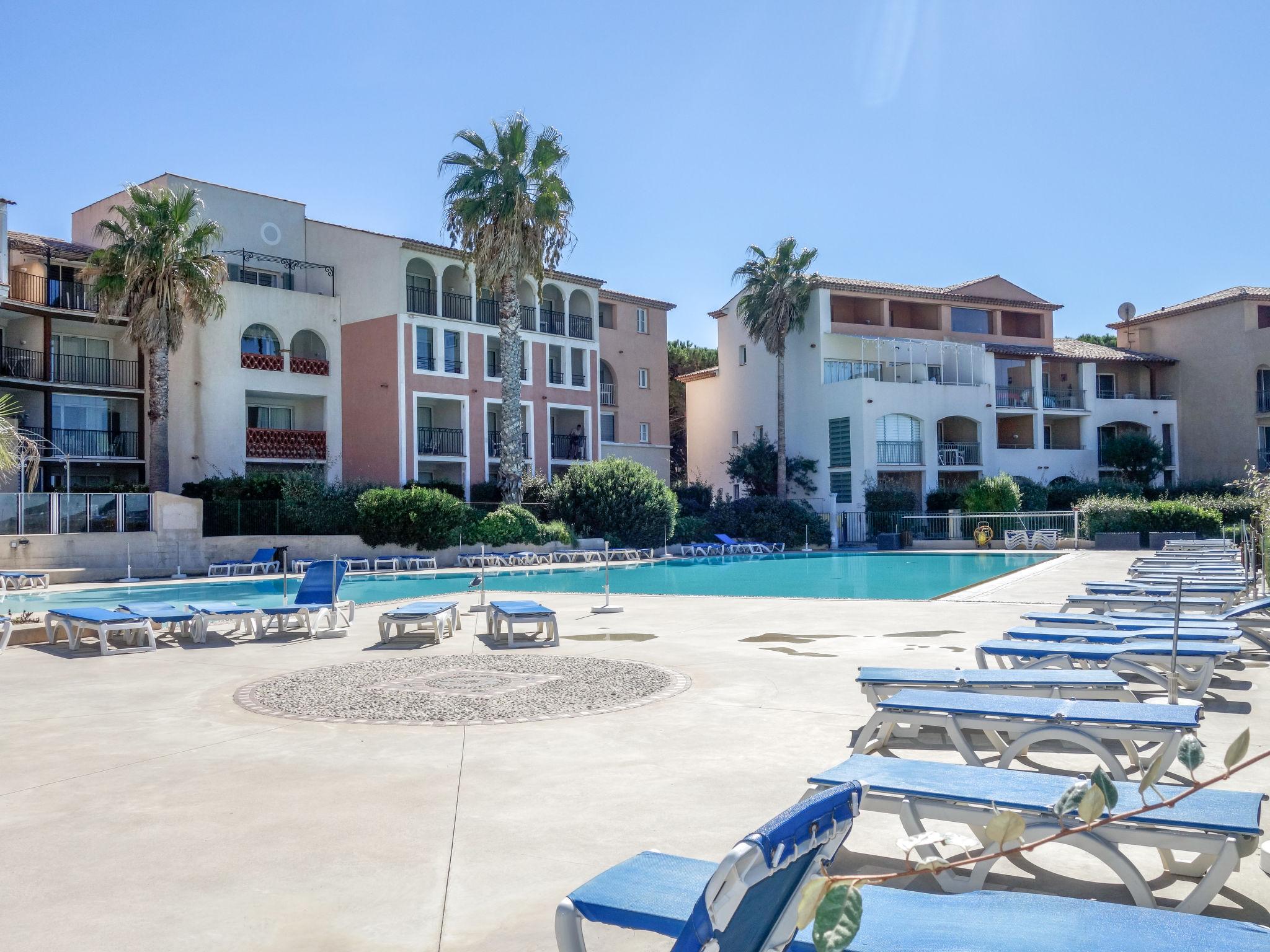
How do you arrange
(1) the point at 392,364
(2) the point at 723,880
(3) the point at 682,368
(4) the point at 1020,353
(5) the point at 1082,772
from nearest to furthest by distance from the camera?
(2) the point at 723,880
(5) the point at 1082,772
(1) the point at 392,364
(4) the point at 1020,353
(3) the point at 682,368

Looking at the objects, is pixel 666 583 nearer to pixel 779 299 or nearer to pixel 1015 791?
pixel 1015 791

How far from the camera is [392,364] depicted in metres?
35.6

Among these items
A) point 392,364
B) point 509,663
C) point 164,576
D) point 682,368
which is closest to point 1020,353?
point 682,368

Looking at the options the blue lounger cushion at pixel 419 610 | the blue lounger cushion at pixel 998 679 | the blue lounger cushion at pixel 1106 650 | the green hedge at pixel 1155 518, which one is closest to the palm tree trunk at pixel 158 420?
the blue lounger cushion at pixel 419 610

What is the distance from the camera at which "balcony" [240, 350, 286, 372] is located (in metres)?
33.7

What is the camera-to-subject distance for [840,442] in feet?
141

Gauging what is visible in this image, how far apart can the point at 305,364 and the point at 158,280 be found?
23.5 ft

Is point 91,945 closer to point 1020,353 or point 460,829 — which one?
point 460,829

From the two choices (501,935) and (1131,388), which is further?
(1131,388)

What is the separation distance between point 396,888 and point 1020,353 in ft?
151

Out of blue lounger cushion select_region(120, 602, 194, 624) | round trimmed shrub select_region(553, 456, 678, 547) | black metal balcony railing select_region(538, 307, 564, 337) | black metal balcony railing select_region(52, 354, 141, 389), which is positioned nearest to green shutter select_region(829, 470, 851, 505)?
round trimmed shrub select_region(553, 456, 678, 547)

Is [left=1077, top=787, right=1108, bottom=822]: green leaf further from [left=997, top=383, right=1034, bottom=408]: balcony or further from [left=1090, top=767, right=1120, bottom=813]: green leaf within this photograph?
[left=997, top=383, right=1034, bottom=408]: balcony

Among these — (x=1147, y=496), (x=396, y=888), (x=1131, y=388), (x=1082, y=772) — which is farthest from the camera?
(x=1131, y=388)

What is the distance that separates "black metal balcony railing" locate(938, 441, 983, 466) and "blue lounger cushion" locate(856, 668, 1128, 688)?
3886 cm
